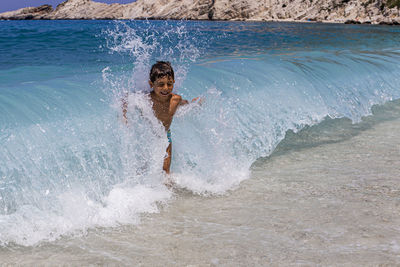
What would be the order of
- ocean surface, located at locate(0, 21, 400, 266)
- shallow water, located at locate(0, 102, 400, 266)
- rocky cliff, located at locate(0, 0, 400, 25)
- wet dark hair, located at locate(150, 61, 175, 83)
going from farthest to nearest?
rocky cliff, located at locate(0, 0, 400, 25), wet dark hair, located at locate(150, 61, 175, 83), ocean surface, located at locate(0, 21, 400, 266), shallow water, located at locate(0, 102, 400, 266)

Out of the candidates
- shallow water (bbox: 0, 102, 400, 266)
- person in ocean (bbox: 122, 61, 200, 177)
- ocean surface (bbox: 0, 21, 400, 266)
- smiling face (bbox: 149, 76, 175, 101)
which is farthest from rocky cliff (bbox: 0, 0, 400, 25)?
smiling face (bbox: 149, 76, 175, 101)

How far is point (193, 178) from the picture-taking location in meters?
4.29

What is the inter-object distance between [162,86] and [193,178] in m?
1.04

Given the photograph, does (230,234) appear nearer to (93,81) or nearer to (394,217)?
(394,217)

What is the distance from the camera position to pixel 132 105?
406 centimetres

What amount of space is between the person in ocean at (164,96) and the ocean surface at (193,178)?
9 cm

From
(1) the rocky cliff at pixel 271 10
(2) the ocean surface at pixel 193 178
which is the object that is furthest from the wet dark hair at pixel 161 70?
(1) the rocky cliff at pixel 271 10

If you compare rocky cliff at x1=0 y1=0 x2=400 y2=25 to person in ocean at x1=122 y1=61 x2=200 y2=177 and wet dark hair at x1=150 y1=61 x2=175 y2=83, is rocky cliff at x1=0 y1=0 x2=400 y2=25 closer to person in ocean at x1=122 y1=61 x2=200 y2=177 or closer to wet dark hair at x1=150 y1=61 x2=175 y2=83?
person in ocean at x1=122 y1=61 x2=200 y2=177

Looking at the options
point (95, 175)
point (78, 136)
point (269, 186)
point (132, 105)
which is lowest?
point (269, 186)

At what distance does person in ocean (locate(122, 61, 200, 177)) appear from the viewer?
3.82 m

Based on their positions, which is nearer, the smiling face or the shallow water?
the shallow water

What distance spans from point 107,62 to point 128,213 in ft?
23.9

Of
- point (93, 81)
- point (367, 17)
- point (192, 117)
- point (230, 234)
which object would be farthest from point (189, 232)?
point (367, 17)

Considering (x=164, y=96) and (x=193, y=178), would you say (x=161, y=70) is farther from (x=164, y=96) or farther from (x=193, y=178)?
(x=193, y=178)
